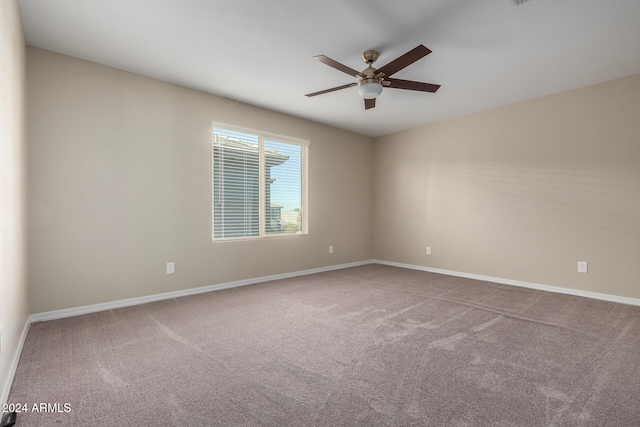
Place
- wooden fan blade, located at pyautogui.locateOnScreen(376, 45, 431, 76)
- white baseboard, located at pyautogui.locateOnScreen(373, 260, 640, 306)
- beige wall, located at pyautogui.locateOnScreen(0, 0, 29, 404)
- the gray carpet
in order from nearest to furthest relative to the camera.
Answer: the gray carpet, beige wall, located at pyautogui.locateOnScreen(0, 0, 29, 404), wooden fan blade, located at pyautogui.locateOnScreen(376, 45, 431, 76), white baseboard, located at pyautogui.locateOnScreen(373, 260, 640, 306)

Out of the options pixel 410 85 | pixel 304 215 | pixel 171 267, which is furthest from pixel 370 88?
pixel 171 267

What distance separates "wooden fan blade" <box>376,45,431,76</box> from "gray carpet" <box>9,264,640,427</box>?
2102mm

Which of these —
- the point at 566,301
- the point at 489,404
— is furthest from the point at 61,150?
the point at 566,301

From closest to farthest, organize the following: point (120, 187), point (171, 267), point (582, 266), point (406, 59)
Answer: point (406, 59) < point (120, 187) < point (171, 267) < point (582, 266)

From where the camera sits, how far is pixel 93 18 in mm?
2299

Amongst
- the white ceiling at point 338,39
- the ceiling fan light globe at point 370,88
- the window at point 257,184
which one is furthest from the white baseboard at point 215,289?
the ceiling fan light globe at point 370,88

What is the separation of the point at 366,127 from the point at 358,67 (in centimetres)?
221

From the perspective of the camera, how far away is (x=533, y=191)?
393 cm

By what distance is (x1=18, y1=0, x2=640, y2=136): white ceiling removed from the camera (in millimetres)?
2168

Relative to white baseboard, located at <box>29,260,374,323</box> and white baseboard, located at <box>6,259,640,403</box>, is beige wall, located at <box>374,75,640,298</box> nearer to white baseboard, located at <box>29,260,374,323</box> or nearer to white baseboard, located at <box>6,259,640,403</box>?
white baseboard, located at <box>6,259,640,403</box>

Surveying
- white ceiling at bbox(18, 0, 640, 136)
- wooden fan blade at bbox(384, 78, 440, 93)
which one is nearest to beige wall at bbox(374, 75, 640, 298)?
white ceiling at bbox(18, 0, 640, 136)

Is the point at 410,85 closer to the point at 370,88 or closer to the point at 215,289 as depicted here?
the point at 370,88

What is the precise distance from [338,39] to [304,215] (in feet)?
9.16

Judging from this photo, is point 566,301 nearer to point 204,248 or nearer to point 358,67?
point 358,67
